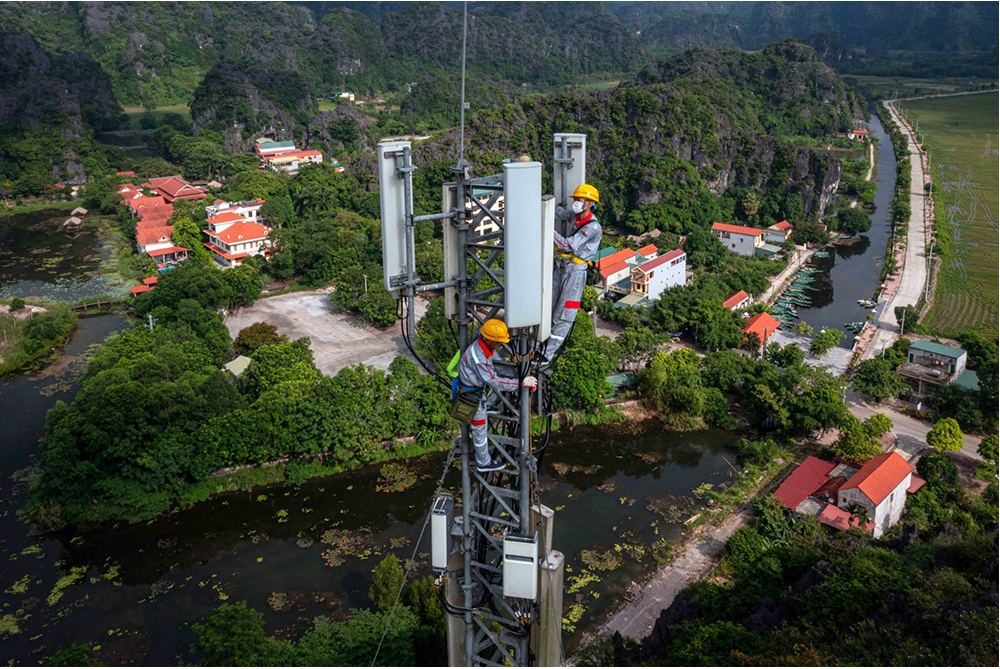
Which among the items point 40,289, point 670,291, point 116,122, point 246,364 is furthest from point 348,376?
point 116,122

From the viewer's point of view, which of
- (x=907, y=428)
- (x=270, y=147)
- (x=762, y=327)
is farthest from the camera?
(x=270, y=147)

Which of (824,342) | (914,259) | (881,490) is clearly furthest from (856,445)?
(914,259)

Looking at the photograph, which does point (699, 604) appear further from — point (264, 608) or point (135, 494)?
point (135, 494)

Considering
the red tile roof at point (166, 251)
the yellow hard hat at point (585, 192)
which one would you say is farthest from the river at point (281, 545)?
the red tile roof at point (166, 251)

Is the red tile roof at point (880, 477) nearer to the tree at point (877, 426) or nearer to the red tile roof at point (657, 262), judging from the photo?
the tree at point (877, 426)

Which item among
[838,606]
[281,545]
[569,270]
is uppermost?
[569,270]

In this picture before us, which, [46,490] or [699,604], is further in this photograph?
[46,490]

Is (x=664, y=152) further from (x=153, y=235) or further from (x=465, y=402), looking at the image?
(x=465, y=402)
